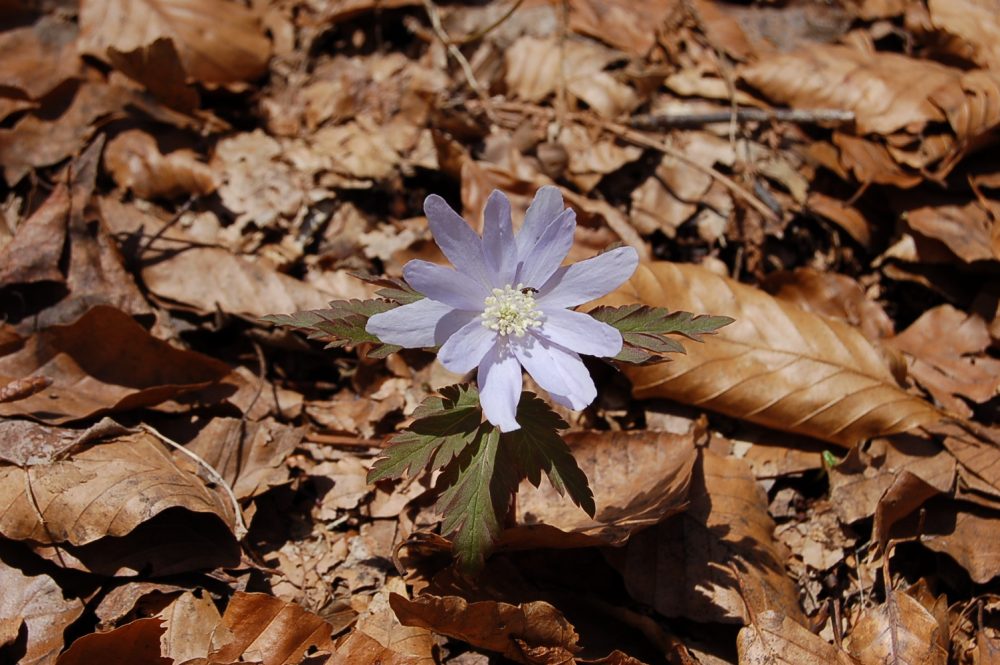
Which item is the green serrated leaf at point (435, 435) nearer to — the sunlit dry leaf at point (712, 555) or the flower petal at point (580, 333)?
the flower petal at point (580, 333)

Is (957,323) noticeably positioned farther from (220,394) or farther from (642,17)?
(220,394)

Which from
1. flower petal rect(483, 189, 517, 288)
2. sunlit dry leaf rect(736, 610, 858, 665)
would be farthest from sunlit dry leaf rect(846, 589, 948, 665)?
flower petal rect(483, 189, 517, 288)

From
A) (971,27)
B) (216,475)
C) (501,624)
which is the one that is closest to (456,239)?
(501,624)

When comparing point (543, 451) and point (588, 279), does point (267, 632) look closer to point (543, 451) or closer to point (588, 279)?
point (543, 451)

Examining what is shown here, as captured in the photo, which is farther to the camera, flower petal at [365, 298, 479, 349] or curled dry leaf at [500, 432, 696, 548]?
curled dry leaf at [500, 432, 696, 548]

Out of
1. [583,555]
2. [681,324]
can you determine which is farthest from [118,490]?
[681,324]

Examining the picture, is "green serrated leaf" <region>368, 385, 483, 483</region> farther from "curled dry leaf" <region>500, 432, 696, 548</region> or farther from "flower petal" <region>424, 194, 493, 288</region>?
"curled dry leaf" <region>500, 432, 696, 548</region>

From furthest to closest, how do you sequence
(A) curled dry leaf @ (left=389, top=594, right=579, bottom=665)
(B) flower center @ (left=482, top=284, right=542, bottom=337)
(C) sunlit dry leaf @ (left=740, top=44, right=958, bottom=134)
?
(C) sunlit dry leaf @ (left=740, top=44, right=958, bottom=134) → (A) curled dry leaf @ (left=389, top=594, right=579, bottom=665) → (B) flower center @ (left=482, top=284, right=542, bottom=337)
